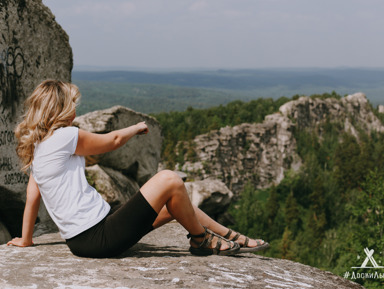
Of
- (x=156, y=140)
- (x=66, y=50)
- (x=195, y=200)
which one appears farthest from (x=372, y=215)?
(x=66, y=50)

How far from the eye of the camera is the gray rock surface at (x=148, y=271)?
13.4 feet

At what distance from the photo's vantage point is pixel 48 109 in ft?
15.3

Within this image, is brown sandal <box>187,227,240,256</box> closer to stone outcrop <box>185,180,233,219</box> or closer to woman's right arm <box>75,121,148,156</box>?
woman's right arm <box>75,121,148,156</box>

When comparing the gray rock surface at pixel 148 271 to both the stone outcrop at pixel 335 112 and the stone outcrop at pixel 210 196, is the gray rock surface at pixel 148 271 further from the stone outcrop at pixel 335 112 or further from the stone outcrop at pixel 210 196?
the stone outcrop at pixel 335 112

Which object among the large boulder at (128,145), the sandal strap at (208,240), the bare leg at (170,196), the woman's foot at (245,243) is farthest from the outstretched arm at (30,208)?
the large boulder at (128,145)

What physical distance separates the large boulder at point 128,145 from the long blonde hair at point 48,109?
277 inches

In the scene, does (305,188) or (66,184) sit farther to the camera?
(305,188)

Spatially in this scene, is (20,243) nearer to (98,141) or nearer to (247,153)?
(98,141)

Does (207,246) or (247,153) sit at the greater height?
(207,246)

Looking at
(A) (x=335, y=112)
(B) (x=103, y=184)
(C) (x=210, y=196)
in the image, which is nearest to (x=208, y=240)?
(B) (x=103, y=184)

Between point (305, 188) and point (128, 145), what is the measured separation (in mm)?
88620

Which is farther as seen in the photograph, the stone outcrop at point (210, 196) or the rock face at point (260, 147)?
the rock face at point (260, 147)

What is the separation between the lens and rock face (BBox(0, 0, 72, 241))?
823cm

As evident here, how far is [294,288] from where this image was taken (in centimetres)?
456
